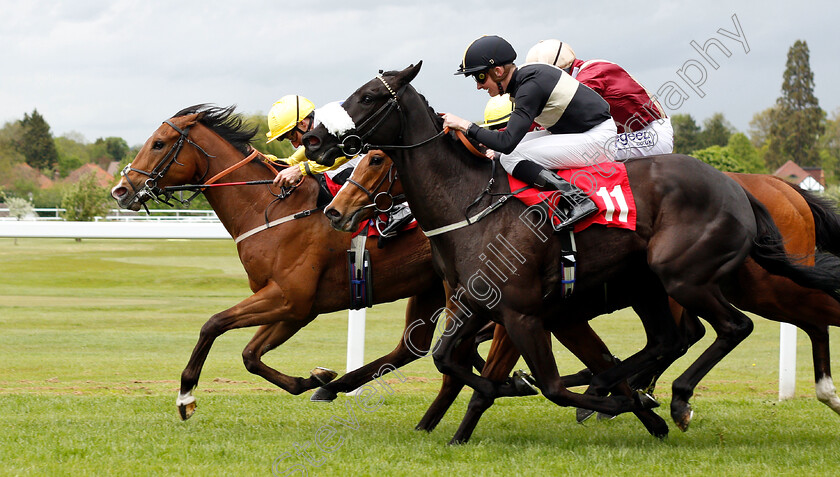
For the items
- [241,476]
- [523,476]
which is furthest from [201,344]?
[523,476]

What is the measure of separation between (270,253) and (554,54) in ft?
8.13

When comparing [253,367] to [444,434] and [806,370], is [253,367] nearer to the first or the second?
[444,434]

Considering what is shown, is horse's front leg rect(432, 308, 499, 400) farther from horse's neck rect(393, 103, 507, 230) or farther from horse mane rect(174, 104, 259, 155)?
horse mane rect(174, 104, 259, 155)

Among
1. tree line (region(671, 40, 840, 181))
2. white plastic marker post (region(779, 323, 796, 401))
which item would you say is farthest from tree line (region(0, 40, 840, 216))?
white plastic marker post (region(779, 323, 796, 401))

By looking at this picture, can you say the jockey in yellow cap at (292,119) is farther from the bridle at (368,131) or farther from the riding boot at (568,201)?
the riding boot at (568,201)

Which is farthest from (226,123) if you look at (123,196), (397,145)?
(397,145)

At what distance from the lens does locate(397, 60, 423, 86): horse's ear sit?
16.7 ft

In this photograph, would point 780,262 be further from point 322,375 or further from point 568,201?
point 322,375

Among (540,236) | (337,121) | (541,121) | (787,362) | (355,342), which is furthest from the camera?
(355,342)

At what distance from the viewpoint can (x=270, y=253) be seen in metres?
6.35

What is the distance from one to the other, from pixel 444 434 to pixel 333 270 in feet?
4.56

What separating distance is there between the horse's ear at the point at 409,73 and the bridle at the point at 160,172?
226cm

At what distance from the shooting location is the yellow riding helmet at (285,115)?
7031 mm

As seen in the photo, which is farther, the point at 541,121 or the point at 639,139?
the point at 639,139
